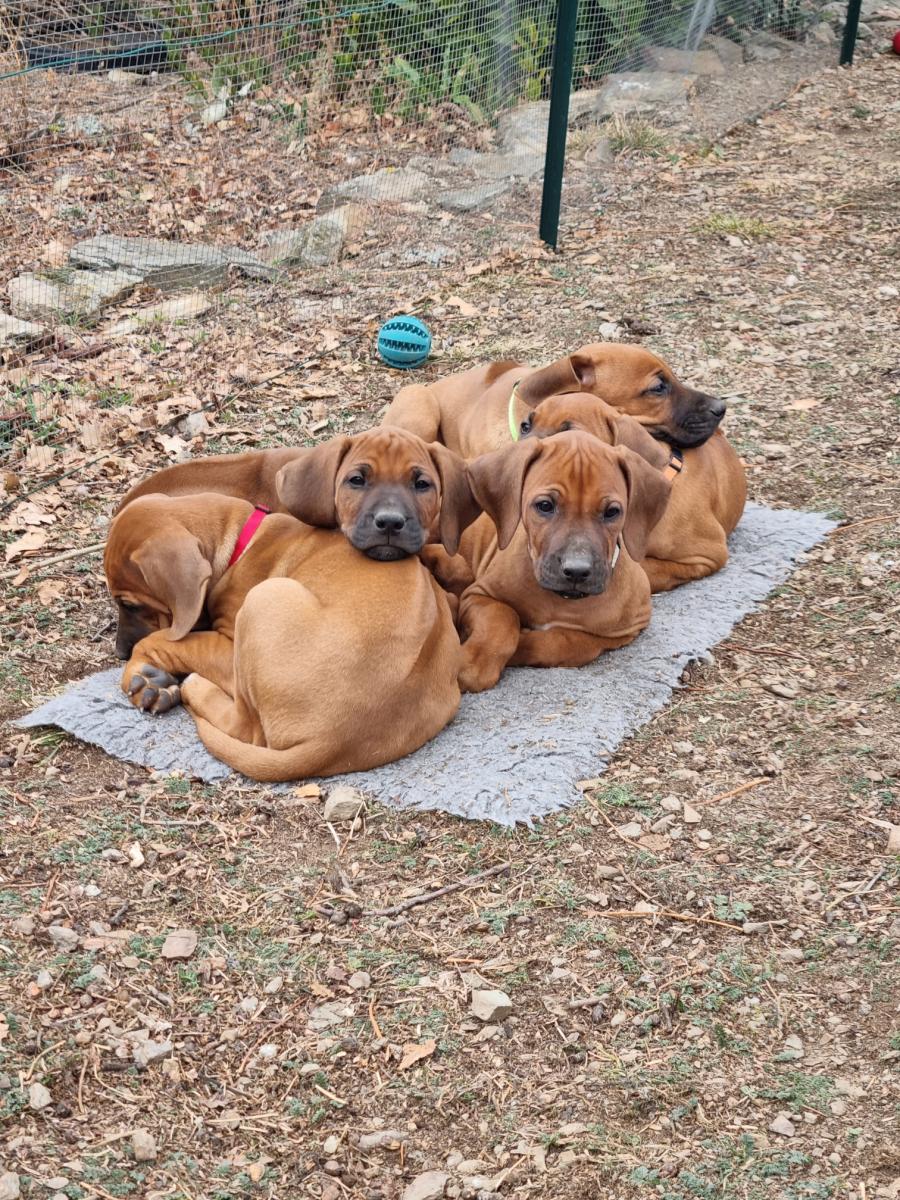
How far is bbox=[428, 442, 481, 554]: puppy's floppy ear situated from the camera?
5414 millimetres

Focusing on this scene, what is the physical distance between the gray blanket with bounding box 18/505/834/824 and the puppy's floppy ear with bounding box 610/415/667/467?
718 mm

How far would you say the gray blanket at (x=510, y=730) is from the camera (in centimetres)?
483

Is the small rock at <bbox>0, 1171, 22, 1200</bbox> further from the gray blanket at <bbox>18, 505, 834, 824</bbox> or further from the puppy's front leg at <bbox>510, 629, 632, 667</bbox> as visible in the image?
the puppy's front leg at <bbox>510, 629, 632, 667</bbox>

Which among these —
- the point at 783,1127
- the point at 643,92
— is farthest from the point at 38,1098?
the point at 643,92

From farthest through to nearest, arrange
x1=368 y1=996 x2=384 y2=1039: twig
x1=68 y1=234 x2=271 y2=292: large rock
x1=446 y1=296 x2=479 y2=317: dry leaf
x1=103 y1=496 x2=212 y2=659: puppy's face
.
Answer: x1=68 y1=234 x2=271 y2=292: large rock
x1=446 y1=296 x2=479 y2=317: dry leaf
x1=103 y1=496 x2=212 y2=659: puppy's face
x1=368 y1=996 x2=384 y2=1039: twig

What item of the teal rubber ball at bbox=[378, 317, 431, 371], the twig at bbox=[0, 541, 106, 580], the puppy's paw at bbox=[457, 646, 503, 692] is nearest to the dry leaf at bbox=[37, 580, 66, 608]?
the twig at bbox=[0, 541, 106, 580]

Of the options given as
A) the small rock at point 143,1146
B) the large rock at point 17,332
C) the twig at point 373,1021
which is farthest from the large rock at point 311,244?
the small rock at point 143,1146

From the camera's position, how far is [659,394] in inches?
249

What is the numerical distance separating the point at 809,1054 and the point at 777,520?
3574mm

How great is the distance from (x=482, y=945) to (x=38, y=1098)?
1353mm

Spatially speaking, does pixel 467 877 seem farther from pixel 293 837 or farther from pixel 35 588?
pixel 35 588

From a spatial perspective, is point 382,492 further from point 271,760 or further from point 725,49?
point 725,49

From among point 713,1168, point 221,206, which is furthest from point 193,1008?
point 221,206

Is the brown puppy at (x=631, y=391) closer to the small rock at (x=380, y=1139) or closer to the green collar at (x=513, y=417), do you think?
the green collar at (x=513, y=417)
